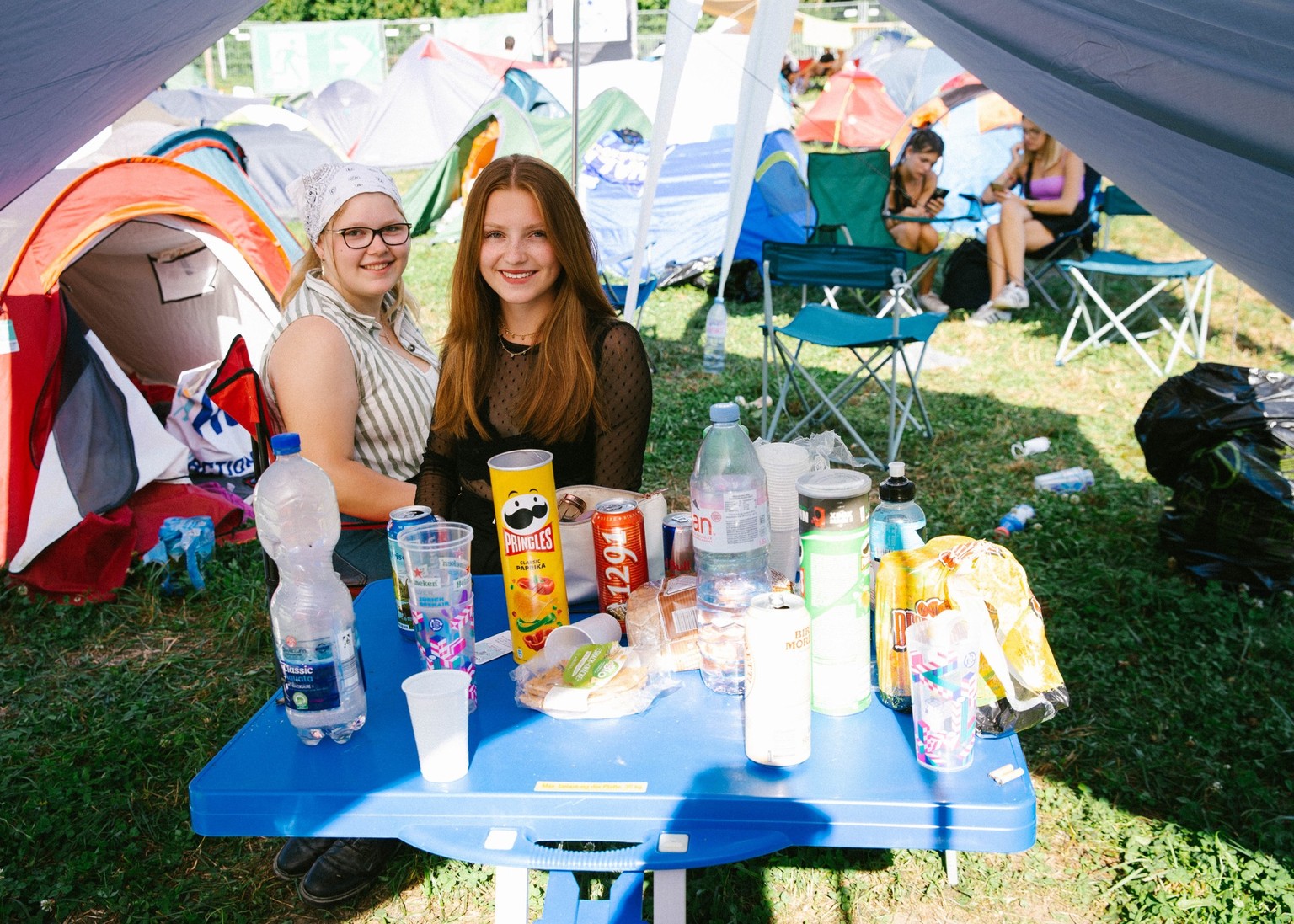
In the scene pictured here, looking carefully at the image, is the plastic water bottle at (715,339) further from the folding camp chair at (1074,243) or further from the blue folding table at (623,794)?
the blue folding table at (623,794)

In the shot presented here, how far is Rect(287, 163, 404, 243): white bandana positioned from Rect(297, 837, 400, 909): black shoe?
4.79 feet

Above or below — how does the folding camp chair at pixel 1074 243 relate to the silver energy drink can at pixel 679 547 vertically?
below

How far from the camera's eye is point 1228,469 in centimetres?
333

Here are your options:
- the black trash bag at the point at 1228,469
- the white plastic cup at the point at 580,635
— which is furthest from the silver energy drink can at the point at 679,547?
the black trash bag at the point at 1228,469

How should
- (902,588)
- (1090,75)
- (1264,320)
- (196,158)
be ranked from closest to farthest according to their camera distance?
1. (902,588)
2. (1090,75)
3. (196,158)
4. (1264,320)

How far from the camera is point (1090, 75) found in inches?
75.0

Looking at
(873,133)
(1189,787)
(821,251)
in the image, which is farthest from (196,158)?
(873,133)

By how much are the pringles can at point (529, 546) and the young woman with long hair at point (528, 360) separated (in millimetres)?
613

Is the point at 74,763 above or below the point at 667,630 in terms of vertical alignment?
below

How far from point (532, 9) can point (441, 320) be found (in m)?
7.51

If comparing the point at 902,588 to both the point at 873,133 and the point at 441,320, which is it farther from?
the point at 873,133

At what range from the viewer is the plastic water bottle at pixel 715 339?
5.85m

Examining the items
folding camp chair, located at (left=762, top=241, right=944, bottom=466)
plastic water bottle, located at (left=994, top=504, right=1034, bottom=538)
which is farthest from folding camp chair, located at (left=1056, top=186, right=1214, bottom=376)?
plastic water bottle, located at (left=994, top=504, right=1034, bottom=538)

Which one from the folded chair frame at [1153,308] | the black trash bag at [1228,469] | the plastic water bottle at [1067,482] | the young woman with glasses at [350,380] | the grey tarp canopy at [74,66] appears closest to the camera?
the grey tarp canopy at [74,66]
